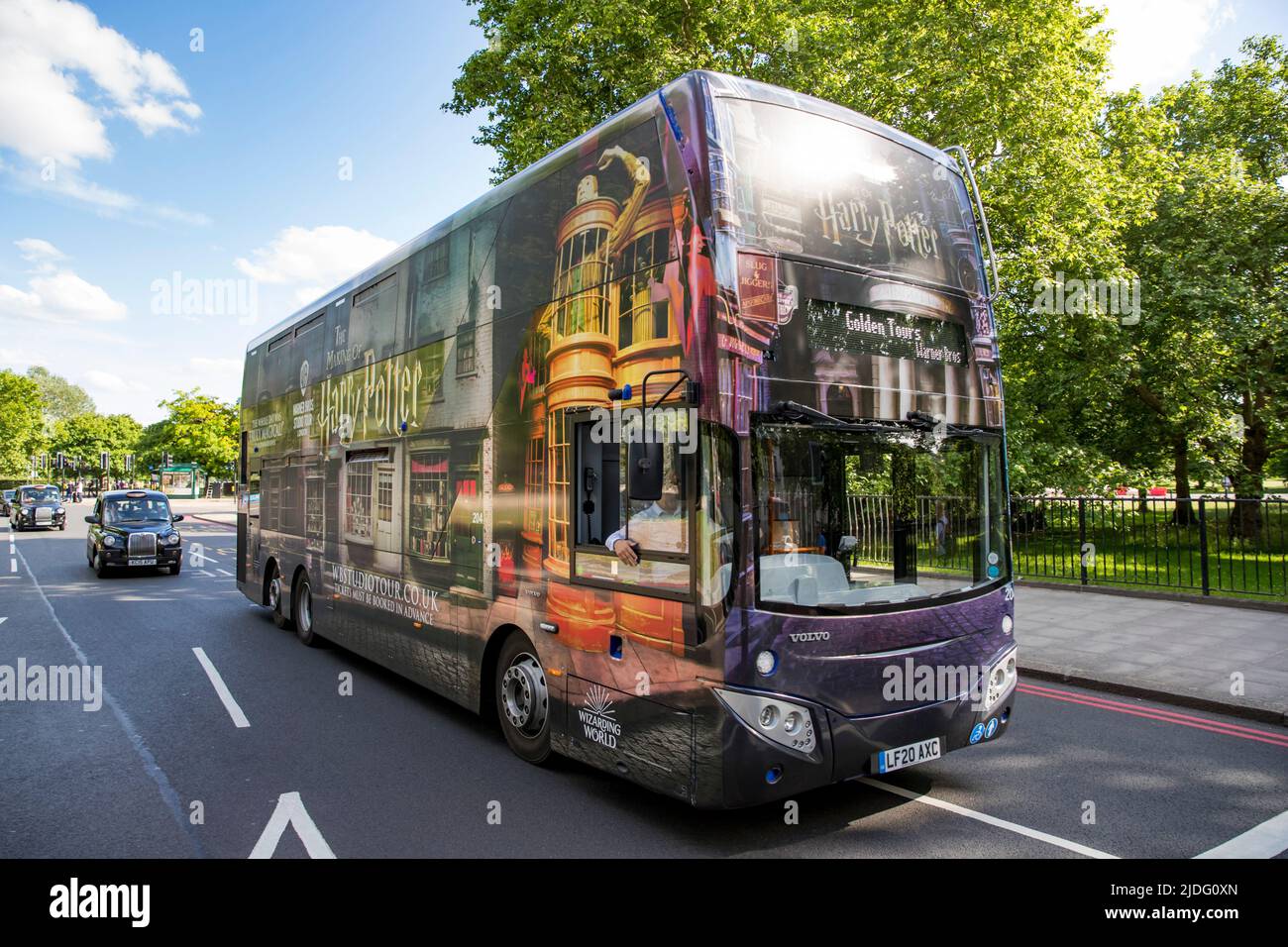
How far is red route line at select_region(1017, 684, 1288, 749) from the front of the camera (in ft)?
20.5

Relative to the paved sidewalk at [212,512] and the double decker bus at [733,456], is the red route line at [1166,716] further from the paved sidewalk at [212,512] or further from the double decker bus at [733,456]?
the paved sidewalk at [212,512]

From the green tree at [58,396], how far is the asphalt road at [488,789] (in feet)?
421

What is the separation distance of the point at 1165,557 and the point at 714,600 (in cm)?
1176

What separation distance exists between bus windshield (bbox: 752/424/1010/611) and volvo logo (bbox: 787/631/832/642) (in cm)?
14

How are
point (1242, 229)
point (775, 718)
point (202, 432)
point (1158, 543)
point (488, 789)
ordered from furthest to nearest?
point (202, 432) → point (1242, 229) → point (1158, 543) → point (488, 789) → point (775, 718)

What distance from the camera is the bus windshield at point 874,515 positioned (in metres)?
4.08

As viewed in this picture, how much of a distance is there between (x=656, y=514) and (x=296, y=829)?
2.74 metres

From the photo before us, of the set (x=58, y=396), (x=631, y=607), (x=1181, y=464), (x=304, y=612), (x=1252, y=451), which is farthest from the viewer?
(x=58, y=396)

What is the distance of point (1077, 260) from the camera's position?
611 inches

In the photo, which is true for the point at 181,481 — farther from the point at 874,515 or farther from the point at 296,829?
the point at 874,515

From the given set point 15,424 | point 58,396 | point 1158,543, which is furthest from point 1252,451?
point 58,396

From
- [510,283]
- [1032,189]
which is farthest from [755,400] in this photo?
[1032,189]

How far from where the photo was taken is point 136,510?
18.8 m
